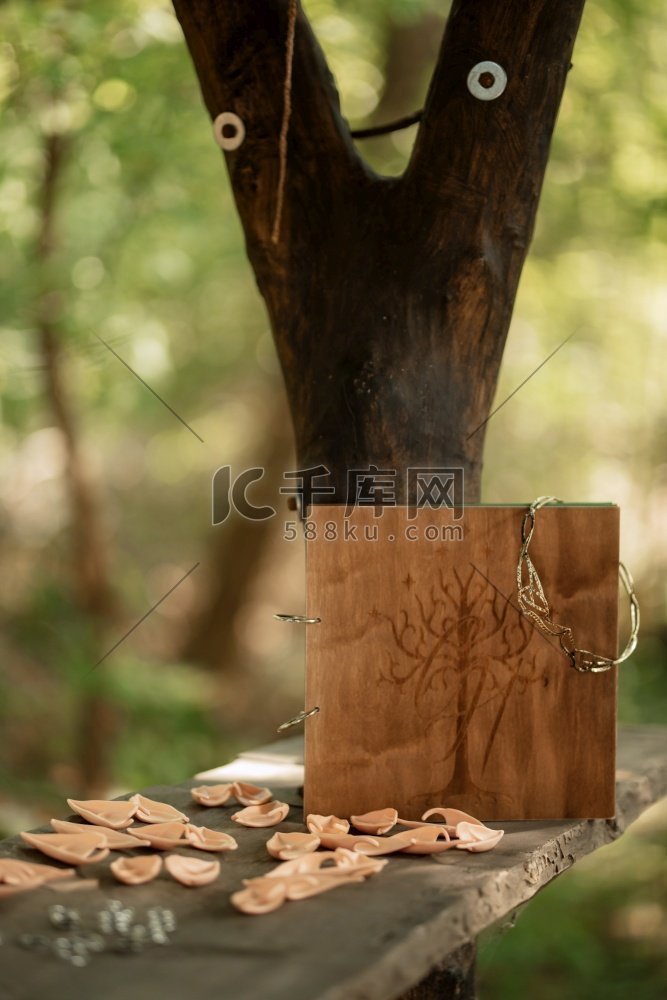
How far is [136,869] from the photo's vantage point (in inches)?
49.1

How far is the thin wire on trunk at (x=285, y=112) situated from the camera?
1.55 meters

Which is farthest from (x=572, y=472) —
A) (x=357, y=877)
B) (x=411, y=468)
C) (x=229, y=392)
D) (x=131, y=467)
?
(x=357, y=877)

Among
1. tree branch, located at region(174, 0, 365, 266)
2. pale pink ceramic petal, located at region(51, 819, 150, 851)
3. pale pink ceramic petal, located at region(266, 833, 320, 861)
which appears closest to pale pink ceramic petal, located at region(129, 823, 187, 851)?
pale pink ceramic petal, located at region(51, 819, 150, 851)

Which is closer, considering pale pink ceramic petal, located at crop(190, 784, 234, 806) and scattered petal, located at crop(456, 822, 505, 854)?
scattered petal, located at crop(456, 822, 505, 854)

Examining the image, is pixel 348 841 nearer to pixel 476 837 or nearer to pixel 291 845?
pixel 291 845

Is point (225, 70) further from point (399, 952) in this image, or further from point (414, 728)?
point (399, 952)

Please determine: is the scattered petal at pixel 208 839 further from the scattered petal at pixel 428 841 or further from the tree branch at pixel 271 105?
the tree branch at pixel 271 105

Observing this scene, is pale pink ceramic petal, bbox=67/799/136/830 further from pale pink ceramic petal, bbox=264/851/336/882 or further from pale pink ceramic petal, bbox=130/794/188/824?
pale pink ceramic petal, bbox=264/851/336/882

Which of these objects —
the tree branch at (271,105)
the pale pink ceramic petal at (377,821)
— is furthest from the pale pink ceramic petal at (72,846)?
the tree branch at (271,105)

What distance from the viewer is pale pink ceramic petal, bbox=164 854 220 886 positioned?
1.22 metres

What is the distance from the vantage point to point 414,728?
1.46 metres

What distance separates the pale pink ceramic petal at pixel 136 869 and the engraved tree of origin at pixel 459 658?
422 mm

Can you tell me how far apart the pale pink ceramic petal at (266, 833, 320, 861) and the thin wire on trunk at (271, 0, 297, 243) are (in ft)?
3.13

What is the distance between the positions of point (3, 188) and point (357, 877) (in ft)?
11.0
